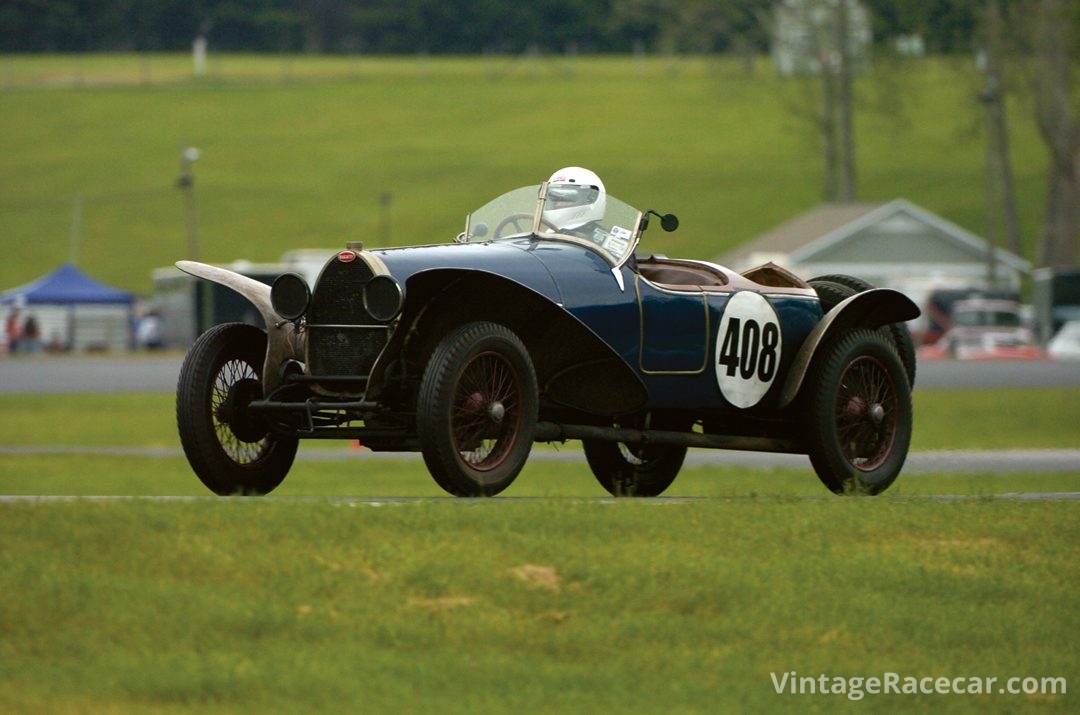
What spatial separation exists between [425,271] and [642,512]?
1602mm

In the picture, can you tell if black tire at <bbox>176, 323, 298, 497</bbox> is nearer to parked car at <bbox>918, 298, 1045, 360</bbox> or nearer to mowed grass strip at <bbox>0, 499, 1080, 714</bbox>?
mowed grass strip at <bbox>0, 499, 1080, 714</bbox>

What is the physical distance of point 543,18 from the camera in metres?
137

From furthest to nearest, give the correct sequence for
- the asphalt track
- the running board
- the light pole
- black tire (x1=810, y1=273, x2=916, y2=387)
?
the light pole
the asphalt track
black tire (x1=810, y1=273, x2=916, y2=387)
the running board

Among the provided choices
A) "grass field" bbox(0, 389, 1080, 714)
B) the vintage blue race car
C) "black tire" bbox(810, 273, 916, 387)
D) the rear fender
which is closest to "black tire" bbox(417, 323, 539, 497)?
the vintage blue race car

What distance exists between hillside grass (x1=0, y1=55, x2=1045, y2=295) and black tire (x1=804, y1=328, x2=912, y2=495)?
5360cm

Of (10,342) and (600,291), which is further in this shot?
(10,342)

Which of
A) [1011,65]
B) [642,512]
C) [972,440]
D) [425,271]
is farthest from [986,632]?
[1011,65]

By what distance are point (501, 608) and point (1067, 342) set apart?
4321cm

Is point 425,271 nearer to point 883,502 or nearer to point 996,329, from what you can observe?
point 883,502

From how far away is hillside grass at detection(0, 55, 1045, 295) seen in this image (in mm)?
80938

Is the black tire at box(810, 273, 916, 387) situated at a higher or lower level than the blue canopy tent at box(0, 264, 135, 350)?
higher

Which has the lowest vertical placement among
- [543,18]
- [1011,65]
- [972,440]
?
[972,440]

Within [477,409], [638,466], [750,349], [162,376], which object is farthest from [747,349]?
[162,376]

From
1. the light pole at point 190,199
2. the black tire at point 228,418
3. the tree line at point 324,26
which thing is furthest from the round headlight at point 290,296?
the tree line at point 324,26
